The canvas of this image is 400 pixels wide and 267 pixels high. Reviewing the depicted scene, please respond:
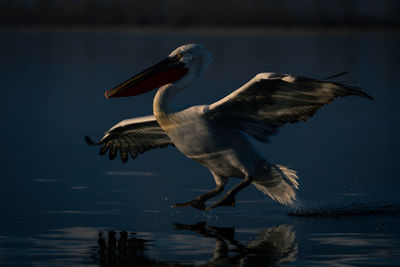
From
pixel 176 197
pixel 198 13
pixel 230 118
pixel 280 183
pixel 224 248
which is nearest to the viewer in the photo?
pixel 224 248

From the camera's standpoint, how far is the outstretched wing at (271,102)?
25.8ft

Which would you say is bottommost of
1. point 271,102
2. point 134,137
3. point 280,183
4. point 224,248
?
point 224,248

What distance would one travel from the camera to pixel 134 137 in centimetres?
945

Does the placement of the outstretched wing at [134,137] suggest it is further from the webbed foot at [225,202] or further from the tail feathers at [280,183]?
the tail feathers at [280,183]

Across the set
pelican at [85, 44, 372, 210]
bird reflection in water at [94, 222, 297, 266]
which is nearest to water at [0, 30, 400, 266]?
bird reflection in water at [94, 222, 297, 266]

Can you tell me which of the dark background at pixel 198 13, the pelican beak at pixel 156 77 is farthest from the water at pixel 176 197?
the dark background at pixel 198 13

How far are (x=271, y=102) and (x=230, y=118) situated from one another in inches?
16.4

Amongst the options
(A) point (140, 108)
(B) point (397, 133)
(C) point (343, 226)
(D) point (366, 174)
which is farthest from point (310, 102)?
(A) point (140, 108)

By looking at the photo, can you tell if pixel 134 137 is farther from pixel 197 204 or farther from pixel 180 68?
pixel 197 204

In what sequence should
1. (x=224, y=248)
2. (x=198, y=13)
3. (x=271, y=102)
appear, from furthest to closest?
1. (x=198, y=13)
2. (x=271, y=102)
3. (x=224, y=248)

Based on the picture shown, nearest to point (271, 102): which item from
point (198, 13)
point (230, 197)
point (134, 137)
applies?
point (230, 197)

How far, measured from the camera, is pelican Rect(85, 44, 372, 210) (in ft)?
26.6

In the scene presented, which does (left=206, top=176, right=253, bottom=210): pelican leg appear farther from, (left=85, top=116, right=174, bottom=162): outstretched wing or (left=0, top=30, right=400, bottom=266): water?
(left=85, top=116, right=174, bottom=162): outstretched wing

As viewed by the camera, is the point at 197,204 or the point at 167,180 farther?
the point at 167,180
